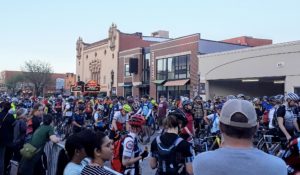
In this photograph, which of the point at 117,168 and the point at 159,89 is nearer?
the point at 117,168

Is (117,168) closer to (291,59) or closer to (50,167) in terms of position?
(50,167)

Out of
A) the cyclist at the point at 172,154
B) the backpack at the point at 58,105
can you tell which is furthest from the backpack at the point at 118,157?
the backpack at the point at 58,105

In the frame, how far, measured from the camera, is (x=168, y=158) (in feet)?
15.1

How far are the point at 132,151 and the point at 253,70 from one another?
26749mm

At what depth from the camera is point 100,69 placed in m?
57.7

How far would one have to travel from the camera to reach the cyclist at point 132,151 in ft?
17.2

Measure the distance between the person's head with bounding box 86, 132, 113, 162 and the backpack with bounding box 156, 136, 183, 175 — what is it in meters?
1.32

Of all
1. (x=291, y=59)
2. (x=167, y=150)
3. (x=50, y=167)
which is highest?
(x=291, y=59)

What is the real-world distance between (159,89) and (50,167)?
36.6 meters

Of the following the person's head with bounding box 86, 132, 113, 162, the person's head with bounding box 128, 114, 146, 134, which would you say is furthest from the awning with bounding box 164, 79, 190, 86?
the person's head with bounding box 86, 132, 113, 162

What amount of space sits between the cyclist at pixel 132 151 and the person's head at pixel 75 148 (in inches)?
68.2

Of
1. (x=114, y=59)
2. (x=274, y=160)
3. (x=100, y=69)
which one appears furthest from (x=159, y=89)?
(x=274, y=160)

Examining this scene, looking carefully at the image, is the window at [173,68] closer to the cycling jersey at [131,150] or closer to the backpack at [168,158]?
the cycling jersey at [131,150]

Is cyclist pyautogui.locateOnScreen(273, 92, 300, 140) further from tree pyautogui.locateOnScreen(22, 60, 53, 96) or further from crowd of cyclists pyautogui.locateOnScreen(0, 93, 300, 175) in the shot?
tree pyautogui.locateOnScreen(22, 60, 53, 96)
